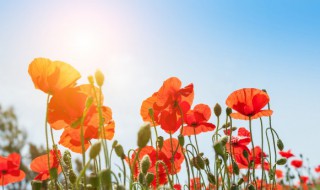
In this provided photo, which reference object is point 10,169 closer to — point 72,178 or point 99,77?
point 72,178

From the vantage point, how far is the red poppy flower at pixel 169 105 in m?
2.49

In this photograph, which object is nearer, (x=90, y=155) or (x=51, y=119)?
(x=90, y=155)

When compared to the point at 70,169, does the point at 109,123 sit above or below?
above

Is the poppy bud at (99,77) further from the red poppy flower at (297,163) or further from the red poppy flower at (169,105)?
the red poppy flower at (297,163)

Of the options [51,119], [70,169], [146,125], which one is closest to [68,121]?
[51,119]

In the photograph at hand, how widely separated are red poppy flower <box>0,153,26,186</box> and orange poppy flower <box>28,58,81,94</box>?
1688mm

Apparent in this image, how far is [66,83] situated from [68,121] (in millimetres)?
181

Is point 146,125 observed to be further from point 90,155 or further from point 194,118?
point 194,118

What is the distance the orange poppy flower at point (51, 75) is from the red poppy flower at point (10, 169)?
5.54 feet

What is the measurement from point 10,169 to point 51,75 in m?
1.84

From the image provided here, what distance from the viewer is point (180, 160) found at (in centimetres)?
283

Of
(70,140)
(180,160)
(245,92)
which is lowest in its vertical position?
(180,160)

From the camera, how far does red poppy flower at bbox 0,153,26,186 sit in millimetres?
3451

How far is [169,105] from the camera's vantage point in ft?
8.39
